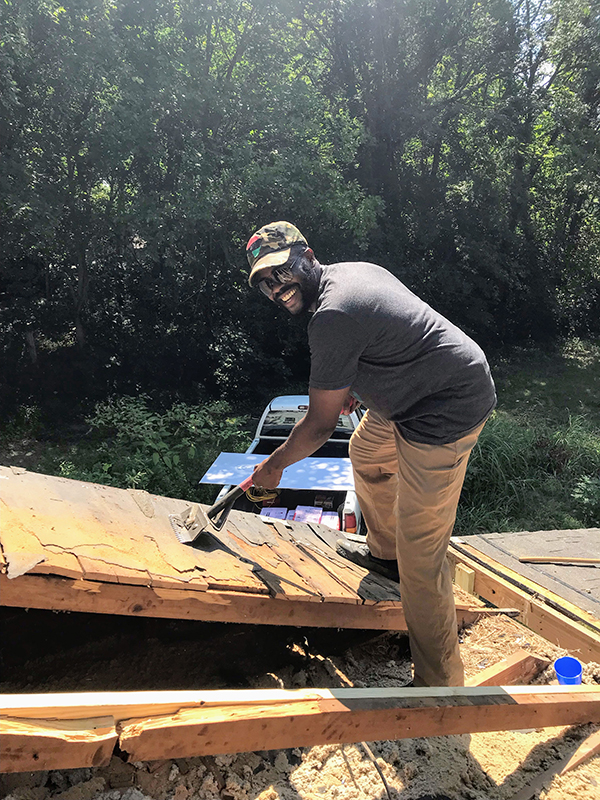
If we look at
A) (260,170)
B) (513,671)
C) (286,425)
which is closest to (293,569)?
(513,671)

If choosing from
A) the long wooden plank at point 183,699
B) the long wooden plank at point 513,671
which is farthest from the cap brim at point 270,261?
the long wooden plank at point 513,671

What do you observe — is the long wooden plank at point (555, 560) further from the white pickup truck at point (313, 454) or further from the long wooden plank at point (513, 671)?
the white pickup truck at point (313, 454)

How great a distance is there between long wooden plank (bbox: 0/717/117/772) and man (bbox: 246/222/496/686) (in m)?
1.28

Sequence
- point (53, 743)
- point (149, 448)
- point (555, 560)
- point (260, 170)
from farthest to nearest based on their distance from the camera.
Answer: point (260, 170)
point (149, 448)
point (555, 560)
point (53, 743)

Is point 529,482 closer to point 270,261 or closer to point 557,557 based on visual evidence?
point 557,557

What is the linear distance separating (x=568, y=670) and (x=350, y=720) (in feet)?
5.12

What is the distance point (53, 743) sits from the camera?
1.36m

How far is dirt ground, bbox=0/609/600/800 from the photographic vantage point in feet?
6.59

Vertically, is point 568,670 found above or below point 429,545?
below

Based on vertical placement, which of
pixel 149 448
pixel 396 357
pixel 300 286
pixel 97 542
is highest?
pixel 300 286

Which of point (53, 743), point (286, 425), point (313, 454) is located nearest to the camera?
point (53, 743)

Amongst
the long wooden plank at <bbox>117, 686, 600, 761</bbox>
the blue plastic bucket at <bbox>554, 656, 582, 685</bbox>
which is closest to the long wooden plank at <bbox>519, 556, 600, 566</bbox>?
the blue plastic bucket at <bbox>554, 656, 582, 685</bbox>

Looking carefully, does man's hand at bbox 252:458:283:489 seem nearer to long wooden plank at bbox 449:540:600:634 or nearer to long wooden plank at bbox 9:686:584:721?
long wooden plank at bbox 9:686:584:721

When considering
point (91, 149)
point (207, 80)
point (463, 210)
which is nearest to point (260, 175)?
point (207, 80)
